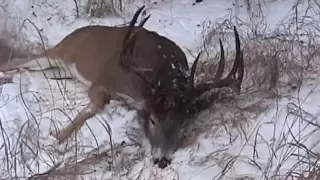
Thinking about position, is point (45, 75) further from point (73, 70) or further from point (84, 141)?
point (84, 141)

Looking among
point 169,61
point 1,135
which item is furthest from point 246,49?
point 1,135

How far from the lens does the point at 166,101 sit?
4.07 metres

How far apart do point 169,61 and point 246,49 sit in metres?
0.85

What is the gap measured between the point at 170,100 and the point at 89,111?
68 centimetres

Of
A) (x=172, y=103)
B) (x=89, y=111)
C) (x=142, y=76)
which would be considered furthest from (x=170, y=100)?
(x=89, y=111)

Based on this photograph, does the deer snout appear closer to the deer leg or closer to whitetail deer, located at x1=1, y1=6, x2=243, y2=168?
whitetail deer, located at x1=1, y1=6, x2=243, y2=168

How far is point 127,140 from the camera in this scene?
425 centimetres

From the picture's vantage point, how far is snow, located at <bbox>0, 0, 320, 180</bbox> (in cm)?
384

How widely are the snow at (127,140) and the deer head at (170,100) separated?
0.29ft

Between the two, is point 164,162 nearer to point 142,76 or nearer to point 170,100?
point 170,100

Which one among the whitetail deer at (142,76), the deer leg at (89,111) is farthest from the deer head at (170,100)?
the deer leg at (89,111)

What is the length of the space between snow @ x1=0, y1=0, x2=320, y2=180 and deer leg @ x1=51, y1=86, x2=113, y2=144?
0.15 feet

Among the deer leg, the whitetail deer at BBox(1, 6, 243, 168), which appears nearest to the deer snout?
the whitetail deer at BBox(1, 6, 243, 168)

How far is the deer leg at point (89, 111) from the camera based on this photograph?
4.19 m
